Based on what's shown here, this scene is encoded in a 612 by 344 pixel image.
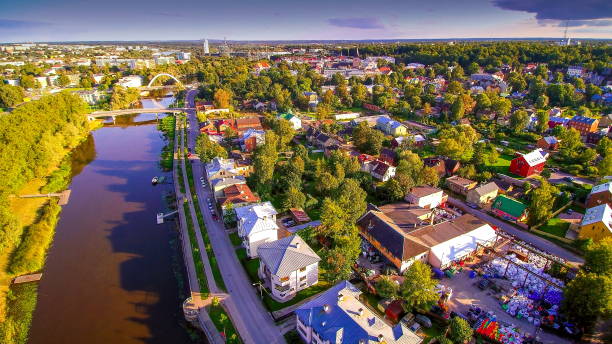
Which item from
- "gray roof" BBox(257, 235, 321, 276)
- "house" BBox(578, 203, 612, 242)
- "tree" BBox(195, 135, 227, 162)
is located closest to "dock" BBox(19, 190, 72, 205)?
"tree" BBox(195, 135, 227, 162)

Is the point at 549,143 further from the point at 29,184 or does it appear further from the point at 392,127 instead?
the point at 29,184

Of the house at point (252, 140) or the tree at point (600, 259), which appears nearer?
the tree at point (600, 259)

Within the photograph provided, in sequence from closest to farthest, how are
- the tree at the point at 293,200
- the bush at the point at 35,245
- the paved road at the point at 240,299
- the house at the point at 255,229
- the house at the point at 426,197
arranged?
the paved road at the point at 240,299, the house at the point at 255,229, the bush at the point at 35,245, the tree at the point at 293,200, the house at the point at 426,197

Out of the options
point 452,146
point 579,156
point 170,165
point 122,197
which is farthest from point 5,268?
point 579,156

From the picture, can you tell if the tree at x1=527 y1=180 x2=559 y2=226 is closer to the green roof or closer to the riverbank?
the green roof

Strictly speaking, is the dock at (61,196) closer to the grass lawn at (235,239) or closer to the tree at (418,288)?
the grass lawn at (235,239)

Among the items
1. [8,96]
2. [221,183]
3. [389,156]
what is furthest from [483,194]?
[8,96]

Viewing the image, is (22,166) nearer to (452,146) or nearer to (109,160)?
(109,160)

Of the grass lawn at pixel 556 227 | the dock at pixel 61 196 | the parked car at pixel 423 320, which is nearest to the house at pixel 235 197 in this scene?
the parked car at pixel 423 320
